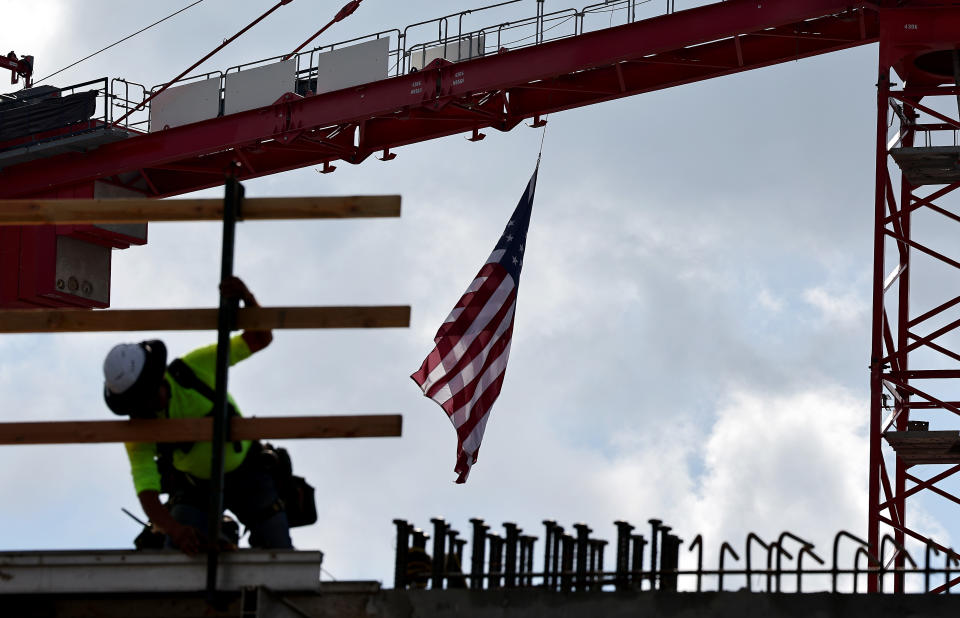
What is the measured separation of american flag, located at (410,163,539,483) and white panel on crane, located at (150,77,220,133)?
13.4 m

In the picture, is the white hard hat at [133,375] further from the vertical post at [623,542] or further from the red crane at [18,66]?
the red crane at [18,66]

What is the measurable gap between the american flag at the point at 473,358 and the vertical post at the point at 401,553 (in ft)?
24.6

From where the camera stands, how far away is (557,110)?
29094mm

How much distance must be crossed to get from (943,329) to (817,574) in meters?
15.4

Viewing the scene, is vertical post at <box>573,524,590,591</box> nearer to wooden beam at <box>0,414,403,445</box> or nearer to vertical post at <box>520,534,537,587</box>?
vertical post at <box>520,534,537,587</box>

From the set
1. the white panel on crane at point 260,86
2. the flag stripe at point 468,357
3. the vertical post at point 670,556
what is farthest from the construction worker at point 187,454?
the white panel on crane at point 260,86

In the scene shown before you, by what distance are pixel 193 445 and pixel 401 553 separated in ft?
6.76

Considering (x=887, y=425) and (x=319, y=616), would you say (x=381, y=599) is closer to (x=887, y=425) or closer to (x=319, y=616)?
(x=319, y=616)

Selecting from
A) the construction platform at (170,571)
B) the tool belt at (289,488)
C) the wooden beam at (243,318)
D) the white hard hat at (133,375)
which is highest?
the wooden beam at (243,318)

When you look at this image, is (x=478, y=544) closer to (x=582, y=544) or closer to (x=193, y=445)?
(x=582, y=544)

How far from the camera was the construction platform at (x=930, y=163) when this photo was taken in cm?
2364

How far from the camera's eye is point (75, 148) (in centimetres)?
3216

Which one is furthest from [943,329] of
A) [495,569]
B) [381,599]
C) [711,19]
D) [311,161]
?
[381,599]

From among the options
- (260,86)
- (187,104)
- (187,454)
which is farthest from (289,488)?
(187,104)
